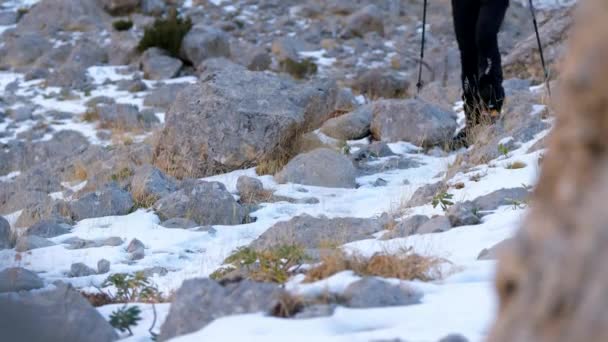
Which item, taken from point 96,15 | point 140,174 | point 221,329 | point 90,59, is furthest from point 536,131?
point 96,15

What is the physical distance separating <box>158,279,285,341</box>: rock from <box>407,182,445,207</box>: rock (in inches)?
97.1

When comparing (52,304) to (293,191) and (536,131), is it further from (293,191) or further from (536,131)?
(536,131)

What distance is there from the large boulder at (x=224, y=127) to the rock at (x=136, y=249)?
6.43ft

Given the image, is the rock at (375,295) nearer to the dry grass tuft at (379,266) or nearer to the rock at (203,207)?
A: the dry grass tuft at (379,266)

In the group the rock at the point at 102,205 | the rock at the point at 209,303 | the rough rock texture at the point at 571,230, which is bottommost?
the rock at the point at 102,205

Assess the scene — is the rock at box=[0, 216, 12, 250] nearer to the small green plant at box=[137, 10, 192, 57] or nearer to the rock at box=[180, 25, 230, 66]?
the rock at box=[180, 25, 230, 66]

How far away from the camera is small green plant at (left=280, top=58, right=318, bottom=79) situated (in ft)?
49.0

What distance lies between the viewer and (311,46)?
1723cm

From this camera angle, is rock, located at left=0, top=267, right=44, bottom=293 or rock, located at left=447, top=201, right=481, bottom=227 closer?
rock, located at left=0, top=267, right=44, bottom=293

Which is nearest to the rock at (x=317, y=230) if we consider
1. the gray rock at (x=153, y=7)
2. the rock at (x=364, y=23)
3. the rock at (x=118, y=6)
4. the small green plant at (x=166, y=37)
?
the small green plant at (x=166, y=37)

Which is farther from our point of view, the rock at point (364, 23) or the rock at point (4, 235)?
the rock at point (364, 23)

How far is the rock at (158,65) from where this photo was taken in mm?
14297

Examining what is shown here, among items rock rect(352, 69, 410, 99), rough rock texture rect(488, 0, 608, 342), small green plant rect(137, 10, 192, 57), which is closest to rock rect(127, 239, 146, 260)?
rough rock texture rect(488, 0, 608, 342)

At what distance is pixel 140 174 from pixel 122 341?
3.36m
